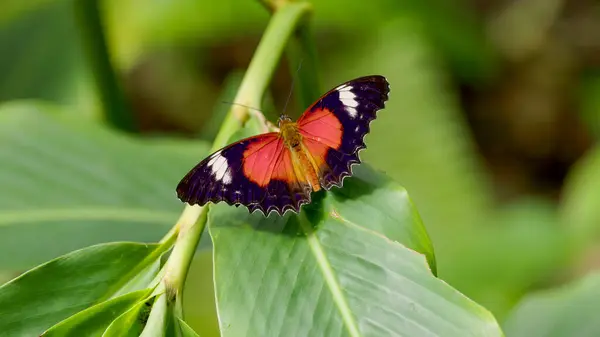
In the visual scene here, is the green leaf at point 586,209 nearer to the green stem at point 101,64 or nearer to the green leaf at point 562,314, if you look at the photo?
the green leaf at point 562,314

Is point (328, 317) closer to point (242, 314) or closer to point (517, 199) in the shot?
point (242, 314)

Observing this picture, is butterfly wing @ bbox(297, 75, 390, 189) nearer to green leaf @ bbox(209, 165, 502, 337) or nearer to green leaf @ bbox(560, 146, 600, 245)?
green leaf @ bbox(209, 165, 502, 337)

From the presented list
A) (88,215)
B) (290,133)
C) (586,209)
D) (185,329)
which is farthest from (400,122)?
(185,329)

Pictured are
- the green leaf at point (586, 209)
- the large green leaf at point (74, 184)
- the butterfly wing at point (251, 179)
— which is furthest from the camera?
the green leaf at point (586, 209)

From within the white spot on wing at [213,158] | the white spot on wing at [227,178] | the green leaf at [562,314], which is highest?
the white spot on wing at [213,158]

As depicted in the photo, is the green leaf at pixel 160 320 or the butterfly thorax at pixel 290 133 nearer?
the green leaf at pixel 160 320

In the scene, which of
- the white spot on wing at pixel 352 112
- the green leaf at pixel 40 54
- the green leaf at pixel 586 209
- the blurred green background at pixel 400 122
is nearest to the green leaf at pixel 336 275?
the white spot on wing at pixel 352 112

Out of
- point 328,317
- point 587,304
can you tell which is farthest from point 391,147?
point 328,317
